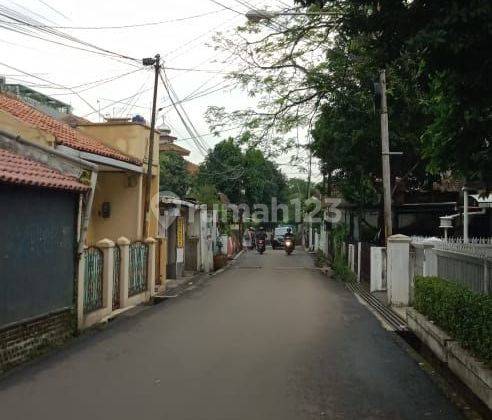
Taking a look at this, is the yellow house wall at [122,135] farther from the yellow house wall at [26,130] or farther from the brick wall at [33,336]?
the brick wall at [33,336]

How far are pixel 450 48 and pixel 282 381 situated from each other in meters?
3.81

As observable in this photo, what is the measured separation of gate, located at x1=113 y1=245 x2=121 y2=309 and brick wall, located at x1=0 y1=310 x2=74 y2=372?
2.85 m

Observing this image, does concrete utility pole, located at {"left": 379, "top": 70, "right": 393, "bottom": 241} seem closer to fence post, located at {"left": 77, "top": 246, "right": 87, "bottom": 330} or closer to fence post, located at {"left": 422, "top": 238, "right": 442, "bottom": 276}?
fence post, located at {"left": 422, "top": 238, "right": 442, "bottom": 276}

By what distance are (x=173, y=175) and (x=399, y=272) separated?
24.8 metres

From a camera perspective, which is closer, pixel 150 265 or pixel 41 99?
pixel 150 265

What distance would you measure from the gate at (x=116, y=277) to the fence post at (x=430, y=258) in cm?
595

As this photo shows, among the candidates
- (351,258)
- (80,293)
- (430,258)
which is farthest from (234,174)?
(80,293)

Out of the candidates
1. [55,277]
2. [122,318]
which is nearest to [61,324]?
[55,277]

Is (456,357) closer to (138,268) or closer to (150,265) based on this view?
(138,268)

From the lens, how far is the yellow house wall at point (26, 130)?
1173cm

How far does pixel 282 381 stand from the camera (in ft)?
21.3

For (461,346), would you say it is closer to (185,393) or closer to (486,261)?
(486,261)

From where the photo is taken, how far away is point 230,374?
22.3 feet

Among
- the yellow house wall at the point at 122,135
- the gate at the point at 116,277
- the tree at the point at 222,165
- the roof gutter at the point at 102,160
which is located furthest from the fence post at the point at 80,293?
the tree at the point at 222,165
